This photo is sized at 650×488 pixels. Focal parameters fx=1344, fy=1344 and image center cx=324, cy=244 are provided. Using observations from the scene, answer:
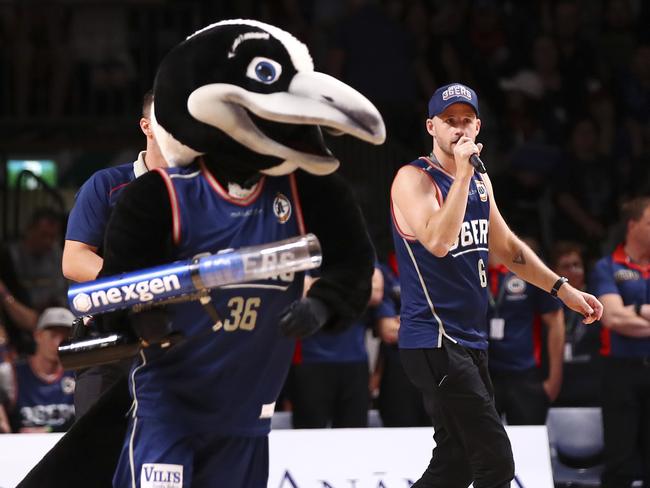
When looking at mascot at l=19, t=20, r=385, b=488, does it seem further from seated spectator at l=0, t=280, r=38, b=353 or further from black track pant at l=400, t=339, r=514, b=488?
seated spectator at l=0, t=280, r=38, b=353

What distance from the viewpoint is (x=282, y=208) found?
385 cm

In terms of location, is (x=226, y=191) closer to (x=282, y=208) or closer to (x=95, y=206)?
(x=282, y=208)

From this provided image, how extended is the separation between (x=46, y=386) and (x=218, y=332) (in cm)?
467

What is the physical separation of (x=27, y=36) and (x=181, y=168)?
8295 mm

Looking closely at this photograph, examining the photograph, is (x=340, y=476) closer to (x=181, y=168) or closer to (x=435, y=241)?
(x=435, y=241)

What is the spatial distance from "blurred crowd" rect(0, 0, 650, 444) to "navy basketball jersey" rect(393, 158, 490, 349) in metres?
5.18

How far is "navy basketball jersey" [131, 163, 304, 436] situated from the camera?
12.3ft

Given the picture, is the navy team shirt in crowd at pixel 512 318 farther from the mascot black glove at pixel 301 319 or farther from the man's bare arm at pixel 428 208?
the mascot black glove at pixel 301 319

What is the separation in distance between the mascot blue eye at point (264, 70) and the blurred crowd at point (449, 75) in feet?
22.5

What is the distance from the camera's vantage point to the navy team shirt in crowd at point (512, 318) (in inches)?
311

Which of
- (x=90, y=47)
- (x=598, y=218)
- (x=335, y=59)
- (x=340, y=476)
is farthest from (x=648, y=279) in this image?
(x=90, y=47)

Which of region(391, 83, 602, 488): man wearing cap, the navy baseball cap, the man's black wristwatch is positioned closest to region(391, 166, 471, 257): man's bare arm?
region(391, 83, 602, 488): man wearing cap

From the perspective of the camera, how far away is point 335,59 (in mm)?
11422

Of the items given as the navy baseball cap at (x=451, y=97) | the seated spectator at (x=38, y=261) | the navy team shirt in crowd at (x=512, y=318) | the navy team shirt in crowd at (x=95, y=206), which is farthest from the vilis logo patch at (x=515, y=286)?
the seated spectator at (x=38, y=261)
